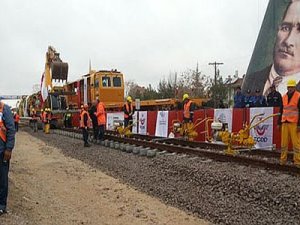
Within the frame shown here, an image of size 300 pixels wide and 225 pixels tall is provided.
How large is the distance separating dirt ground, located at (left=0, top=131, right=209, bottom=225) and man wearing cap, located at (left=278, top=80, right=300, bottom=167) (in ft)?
11.4

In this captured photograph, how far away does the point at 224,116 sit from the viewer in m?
15.3

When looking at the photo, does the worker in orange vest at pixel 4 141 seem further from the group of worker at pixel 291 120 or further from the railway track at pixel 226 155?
the group of worker at pixel 291 120

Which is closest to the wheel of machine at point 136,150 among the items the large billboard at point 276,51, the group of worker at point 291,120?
the group of worker at point 291,120

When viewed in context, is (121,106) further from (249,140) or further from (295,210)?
(295,210)

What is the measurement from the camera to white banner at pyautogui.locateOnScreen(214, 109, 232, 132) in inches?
589

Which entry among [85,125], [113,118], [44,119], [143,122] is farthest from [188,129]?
[44,119]

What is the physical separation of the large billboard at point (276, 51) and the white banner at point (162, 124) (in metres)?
8.33

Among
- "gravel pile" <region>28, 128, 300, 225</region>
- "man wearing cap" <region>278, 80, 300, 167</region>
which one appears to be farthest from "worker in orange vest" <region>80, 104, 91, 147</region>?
"man wearing cap" <region>278, 80, 300, 167</region>

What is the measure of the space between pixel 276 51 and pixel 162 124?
463 inches

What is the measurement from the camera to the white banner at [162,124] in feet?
63.5

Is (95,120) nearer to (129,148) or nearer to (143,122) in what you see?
(143,122)

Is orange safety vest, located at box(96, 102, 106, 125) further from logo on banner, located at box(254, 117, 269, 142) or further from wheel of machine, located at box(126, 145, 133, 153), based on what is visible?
logo on banner, located at box(254, 117, 269, 142)

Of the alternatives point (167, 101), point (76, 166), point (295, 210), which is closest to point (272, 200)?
point (295, 210)

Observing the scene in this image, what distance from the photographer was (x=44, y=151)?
1719 cm
